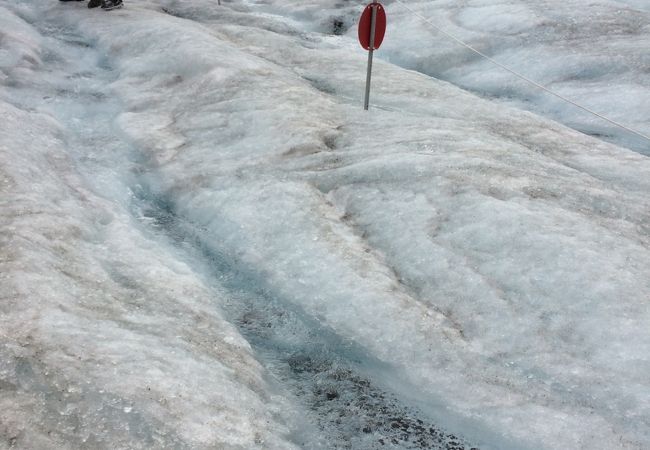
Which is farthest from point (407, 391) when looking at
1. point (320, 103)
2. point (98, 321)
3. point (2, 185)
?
point (320, 103)

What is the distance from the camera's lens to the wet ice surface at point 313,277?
4348 mm

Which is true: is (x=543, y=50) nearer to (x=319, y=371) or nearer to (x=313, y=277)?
(x=313, y=277)

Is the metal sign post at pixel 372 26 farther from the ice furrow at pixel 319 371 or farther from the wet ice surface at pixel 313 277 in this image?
the ice furrow at pixel 319 371

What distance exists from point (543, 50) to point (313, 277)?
12214 millimetres

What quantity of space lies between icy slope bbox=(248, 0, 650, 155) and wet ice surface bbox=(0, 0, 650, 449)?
10.7 ft

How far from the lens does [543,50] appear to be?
15.4 metres

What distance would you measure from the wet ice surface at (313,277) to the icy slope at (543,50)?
3258 millimetres

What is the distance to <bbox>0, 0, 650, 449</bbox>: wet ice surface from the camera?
4348 mm

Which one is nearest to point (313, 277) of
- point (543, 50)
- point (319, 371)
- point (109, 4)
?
point (319, 371)

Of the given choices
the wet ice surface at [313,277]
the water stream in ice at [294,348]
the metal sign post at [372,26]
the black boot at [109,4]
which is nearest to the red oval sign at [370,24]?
the metal sign post at [372,26]

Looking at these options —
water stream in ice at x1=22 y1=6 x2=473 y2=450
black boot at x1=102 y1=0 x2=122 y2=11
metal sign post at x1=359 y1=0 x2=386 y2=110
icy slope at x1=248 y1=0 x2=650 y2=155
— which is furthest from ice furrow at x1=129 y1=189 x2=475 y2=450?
black boot at x1=102 y1=0 x2=122 y2=11

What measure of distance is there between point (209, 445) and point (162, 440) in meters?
0.33

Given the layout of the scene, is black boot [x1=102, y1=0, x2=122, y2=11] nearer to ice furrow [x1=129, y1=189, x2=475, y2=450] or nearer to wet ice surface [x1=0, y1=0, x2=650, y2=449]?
wet ice surface [x1=0, y1=0, x2=650, y2=449]

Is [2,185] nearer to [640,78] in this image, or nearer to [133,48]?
[133,48]
